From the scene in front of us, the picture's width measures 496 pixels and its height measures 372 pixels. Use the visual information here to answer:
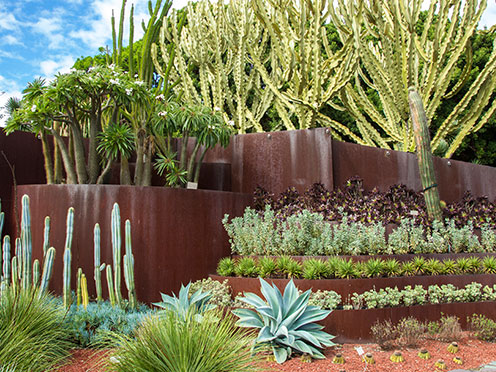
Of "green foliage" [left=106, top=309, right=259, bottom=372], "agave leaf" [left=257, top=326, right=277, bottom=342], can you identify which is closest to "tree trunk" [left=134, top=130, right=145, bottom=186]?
"agave leaf" [left=257, top=326, right=277, bottom=342]

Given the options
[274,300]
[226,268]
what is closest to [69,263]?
[226,268]

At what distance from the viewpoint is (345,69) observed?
11250 mm

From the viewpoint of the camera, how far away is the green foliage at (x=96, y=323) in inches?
203

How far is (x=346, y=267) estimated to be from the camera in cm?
591

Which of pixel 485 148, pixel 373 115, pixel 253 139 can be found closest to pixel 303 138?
pixel 253 139

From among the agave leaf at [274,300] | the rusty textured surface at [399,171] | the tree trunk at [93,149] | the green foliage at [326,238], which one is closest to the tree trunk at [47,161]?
the tree trunk at [93,149]

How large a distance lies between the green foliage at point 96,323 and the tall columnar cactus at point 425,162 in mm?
5407

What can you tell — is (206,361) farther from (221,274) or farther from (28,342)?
(221,274)

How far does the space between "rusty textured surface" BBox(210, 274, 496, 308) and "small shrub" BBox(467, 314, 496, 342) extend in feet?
2.05

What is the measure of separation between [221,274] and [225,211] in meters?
1.29

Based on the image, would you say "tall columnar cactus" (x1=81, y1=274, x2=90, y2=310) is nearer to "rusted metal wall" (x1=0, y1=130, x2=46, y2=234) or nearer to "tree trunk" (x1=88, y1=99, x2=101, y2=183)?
"tree trunk" (x1=88, y1=99, x2=101, y2=183)

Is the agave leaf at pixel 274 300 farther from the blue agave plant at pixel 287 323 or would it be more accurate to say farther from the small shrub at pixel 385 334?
the small shrub at pixel 385 334

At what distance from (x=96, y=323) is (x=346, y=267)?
3.05 m

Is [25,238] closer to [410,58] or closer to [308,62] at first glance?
[308,62]
